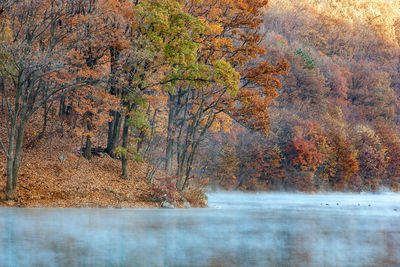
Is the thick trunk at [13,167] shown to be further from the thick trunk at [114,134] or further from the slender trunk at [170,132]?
the slender trunk at [170,132]

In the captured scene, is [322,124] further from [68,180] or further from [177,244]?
[177,244]

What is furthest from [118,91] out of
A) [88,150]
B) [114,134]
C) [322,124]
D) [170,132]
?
[322,124]

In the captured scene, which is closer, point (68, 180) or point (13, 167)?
point (13, 167)

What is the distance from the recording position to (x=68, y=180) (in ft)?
77.0

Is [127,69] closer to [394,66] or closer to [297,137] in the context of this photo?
[297,137]

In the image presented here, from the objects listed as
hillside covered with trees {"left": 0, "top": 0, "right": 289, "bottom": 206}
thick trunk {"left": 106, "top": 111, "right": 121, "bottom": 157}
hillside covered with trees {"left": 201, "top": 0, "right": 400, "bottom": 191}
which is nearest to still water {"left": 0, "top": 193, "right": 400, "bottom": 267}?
hillside covered with trees {"left": 0, "top": 0, "right": 289, "bottom": 206}

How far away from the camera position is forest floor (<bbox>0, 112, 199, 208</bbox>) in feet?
70.0

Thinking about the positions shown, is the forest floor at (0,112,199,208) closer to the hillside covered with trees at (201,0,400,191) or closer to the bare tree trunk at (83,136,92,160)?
the bare tree trunk at (83,136,92,160)

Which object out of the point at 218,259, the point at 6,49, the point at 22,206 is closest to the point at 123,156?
the point at 22,206

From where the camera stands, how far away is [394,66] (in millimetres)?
109688

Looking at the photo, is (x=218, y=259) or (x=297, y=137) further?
(x=297, y=137)

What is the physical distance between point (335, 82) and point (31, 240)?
7998cm

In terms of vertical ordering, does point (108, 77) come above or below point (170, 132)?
above

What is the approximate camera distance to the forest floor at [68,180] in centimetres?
2134
